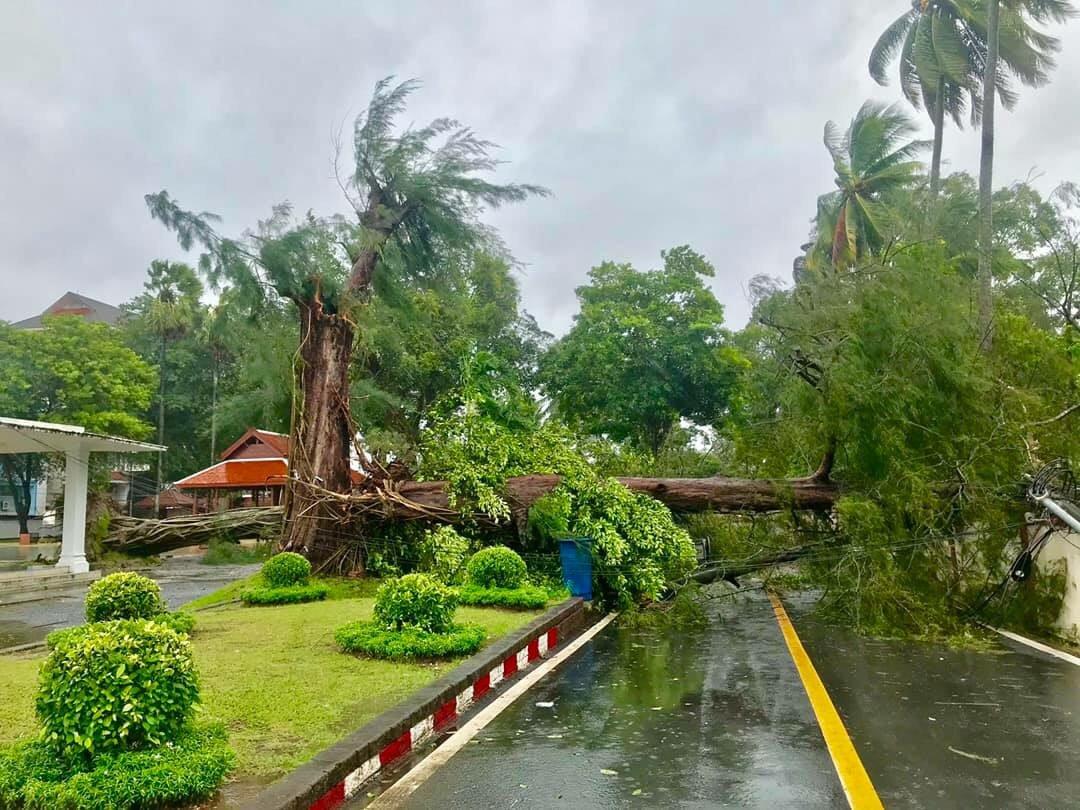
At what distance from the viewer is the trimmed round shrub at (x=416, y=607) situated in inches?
330

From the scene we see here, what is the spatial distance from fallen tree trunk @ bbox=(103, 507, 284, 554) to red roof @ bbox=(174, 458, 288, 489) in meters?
7.19

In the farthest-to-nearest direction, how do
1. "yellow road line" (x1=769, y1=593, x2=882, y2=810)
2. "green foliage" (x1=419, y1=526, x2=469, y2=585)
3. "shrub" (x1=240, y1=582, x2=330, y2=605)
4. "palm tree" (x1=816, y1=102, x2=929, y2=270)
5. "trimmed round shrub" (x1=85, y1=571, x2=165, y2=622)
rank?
"palm tree" (x1=816, y1=102, x2=929, y2=270) < "green foliage" (x1=419, y1=526, x2=469, y2=585) < "shrub" (x1=240, y1=582, x2=330, y2=605) < "trimmed round shrub" (x1=85, y1=571, x2=165, y2=622) < "yellow road line" (x1=769, y1=593, x2=882, y2=810)

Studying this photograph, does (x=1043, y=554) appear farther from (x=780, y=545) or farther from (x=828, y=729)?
(x=828, y=729)

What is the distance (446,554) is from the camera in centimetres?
1346

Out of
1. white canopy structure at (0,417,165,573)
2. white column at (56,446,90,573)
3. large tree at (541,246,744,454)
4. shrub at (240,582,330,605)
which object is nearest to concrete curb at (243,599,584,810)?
shrub at (240,582,330,605)

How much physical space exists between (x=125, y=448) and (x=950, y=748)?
61.8 feet

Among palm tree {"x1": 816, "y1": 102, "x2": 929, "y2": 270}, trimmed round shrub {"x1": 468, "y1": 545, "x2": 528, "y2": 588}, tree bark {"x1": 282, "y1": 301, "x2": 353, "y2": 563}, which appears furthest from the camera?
palm tree {"x1": 816, "y1": 102, "x2": 929, "y2": 270}

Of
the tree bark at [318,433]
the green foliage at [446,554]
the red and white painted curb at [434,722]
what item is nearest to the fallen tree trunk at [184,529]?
the tree bark at [318,433]

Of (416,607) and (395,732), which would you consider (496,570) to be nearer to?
(416,607)

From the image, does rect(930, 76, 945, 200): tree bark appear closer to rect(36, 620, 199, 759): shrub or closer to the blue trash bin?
the blue trash bin

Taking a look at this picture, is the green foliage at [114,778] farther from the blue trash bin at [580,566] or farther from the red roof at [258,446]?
the red roof at [258,446]

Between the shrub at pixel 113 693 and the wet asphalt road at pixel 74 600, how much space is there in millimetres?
6653

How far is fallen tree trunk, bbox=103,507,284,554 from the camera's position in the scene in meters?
23.6

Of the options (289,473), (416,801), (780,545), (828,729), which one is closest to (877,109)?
(780,545)
